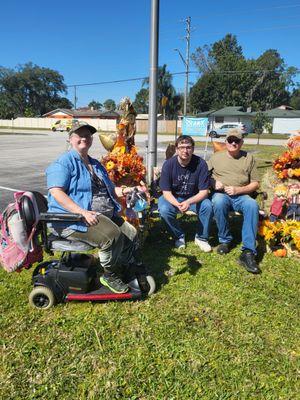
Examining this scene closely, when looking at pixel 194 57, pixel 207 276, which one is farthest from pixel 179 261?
pixel 194 57

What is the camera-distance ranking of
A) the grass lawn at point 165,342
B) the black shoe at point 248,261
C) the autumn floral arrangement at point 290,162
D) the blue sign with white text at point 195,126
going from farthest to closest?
the blue sign with white text at point 195,126
the autumn floral arrangement at point 290,162
the black shoe at point 248,261
the grass lawn at point 165,342

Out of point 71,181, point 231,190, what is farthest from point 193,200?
point 71,181

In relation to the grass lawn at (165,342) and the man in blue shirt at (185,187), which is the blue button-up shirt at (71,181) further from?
the man in blue shirt at (185,187)

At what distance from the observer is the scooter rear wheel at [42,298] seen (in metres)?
3.01

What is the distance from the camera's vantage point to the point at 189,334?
275 centimetres

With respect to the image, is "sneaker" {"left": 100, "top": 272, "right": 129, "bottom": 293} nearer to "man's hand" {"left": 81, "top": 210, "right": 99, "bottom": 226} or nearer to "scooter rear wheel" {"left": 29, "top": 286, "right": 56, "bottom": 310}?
"scooter rear wheel" {"left": 29, "top": 286, "right": 56, "bottom": 310}

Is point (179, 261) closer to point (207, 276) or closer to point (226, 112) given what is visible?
point (207, 276)

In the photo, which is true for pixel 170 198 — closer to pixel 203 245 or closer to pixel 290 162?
pixel 203 245

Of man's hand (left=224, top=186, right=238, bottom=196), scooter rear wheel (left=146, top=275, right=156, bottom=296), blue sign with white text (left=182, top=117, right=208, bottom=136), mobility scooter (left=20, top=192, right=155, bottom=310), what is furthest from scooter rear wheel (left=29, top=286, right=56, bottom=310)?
blue sign with white text (left=182, top=117, right=208, bottom=136)

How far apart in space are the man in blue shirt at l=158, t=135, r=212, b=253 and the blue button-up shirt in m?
1.43

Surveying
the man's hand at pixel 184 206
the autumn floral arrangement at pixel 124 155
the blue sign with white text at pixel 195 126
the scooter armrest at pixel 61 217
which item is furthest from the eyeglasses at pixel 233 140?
the blue sign with white text at pixel 195 126

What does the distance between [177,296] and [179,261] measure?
79 centimetres

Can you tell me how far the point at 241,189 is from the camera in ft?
13.9

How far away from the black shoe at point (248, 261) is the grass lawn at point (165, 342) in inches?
3.9
